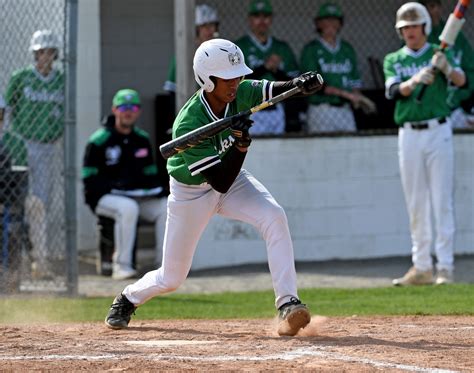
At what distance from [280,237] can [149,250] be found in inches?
238

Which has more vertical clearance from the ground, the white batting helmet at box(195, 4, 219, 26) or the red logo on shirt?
the white batting helmet at box(195, 4, 219, 26)

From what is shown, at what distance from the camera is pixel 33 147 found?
11.1m

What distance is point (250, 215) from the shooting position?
718 centimetres

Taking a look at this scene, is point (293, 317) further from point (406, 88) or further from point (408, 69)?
point (408, 69)

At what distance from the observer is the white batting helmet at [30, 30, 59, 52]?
A: 423 inches

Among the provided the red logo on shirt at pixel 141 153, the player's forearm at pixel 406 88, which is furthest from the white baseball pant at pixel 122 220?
the player's forearm at pixel 406 88

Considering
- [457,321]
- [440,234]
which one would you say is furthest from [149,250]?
[457,321]

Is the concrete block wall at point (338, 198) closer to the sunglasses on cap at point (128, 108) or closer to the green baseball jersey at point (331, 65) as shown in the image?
the green baseball jersey at point (331, 65)

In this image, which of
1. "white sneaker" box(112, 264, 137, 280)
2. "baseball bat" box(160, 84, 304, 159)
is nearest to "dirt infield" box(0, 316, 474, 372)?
"baseball bat" box(160, 84, 304, 159)

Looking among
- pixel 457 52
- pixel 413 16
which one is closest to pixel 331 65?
pixel 457 52

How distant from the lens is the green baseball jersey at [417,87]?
10.8m

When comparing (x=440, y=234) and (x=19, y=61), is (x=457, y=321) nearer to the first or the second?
(x=440, y=234)

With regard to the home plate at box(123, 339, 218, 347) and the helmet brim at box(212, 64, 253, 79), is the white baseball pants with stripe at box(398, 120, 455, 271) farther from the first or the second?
the home plate at box(123, 339, 218, 347)

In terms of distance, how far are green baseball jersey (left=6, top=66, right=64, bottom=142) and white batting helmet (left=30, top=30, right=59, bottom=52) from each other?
0.22 meters
